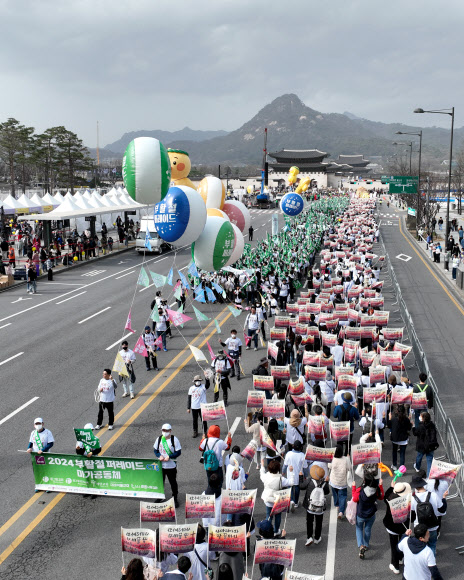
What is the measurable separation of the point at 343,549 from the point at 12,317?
18.8m

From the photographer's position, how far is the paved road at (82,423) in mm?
8219

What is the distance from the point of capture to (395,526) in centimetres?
775

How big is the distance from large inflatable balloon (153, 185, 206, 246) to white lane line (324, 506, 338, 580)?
7.10m

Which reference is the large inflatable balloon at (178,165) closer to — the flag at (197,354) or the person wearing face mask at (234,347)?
the person wearing face mask at (234,347)

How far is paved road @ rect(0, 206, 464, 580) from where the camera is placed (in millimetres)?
8219

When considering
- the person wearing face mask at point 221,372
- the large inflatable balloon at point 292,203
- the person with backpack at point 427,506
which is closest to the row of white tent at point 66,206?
the large inflatable balloon at point 292,203

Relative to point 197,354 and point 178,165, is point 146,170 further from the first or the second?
point 197,354

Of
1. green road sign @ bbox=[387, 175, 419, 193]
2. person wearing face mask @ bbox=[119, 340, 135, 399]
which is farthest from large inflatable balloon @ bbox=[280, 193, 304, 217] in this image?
person wearing face mask @ bbox=[119, 340, 135, 399]

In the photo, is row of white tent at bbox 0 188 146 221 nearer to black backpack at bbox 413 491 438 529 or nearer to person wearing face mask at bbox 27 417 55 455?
person wearing face mask at bbox 27 417 55 455

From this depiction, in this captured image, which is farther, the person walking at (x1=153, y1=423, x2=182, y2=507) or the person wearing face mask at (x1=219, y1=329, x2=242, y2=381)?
the person wearing face mask at (x1=219, y1=329, x2=242, y2=381)

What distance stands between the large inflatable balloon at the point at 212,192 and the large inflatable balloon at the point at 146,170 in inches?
136

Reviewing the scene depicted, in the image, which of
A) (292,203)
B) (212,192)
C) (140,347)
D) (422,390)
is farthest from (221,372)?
(292,203)

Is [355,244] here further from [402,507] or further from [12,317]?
[402,507]

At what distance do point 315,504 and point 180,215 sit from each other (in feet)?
24.5
